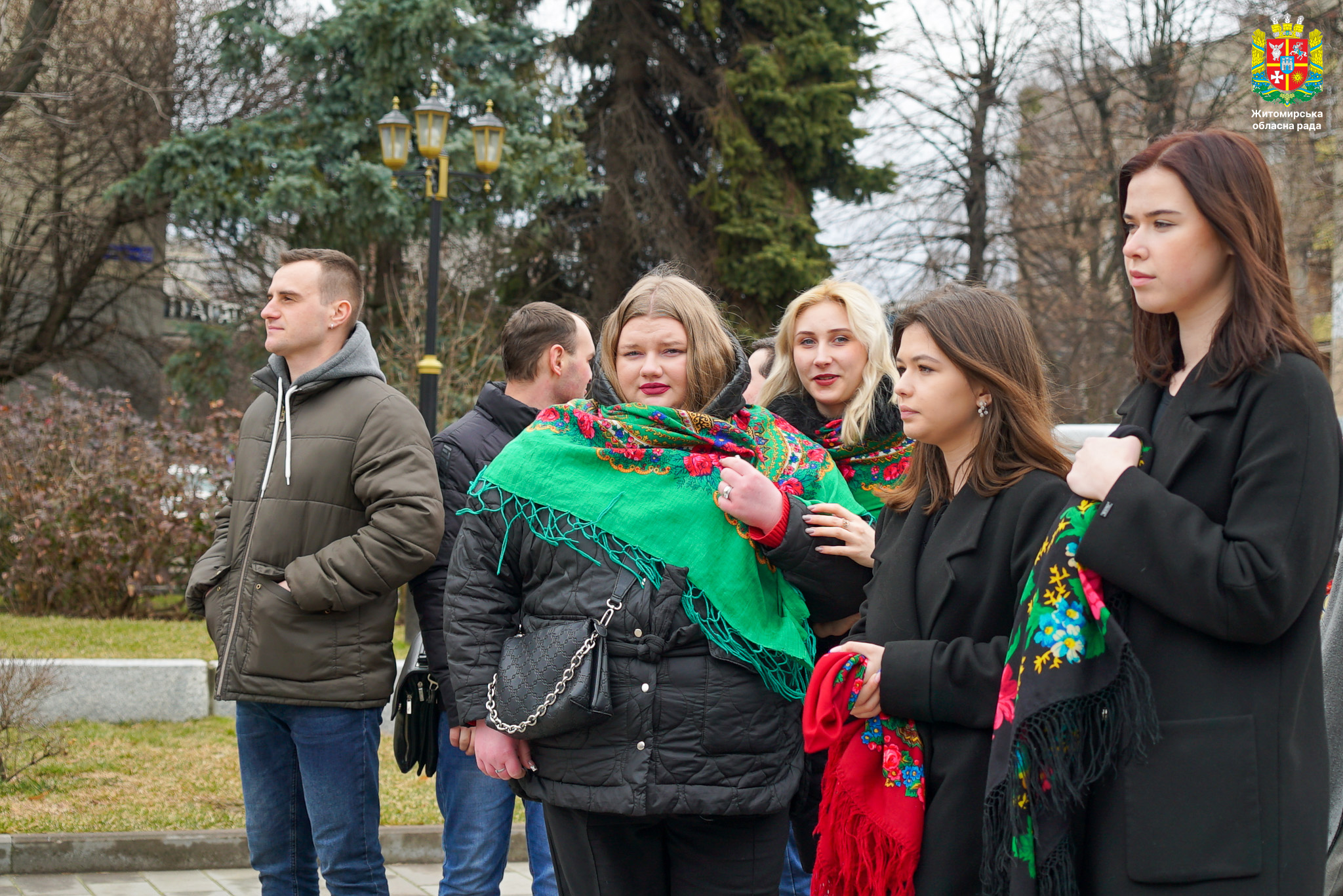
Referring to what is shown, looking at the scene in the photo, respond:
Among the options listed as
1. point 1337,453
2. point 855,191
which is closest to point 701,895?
point 1337,453

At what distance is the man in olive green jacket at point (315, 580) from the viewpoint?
3607 millimetres

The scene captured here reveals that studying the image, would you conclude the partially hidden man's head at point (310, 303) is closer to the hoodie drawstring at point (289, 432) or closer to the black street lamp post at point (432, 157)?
the hoodie drawstring at point (289, 432)

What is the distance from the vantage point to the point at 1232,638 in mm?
1932

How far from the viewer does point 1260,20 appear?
15.8 meters

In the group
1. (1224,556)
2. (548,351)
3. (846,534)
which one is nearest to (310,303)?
(548,351)

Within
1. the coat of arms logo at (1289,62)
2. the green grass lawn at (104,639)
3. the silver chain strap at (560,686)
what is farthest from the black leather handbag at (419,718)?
the coat of arms logo at (1289,62)

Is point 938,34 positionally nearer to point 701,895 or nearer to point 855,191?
point 855,191

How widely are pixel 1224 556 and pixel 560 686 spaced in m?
1.45

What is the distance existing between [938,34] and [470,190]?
10.1 m

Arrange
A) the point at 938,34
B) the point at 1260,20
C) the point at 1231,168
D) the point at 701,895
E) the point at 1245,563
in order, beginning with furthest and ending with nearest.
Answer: the point at 938,34 → the point at 1260,20 → the point at 701,895 → the point at 1231,168 → the point at 1245,563

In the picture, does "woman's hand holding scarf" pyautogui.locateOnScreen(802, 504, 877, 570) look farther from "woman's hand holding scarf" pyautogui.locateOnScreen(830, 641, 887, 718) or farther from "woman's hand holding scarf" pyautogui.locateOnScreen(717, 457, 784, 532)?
"woman's hand holding scarf" pyautogui.locateOnScreen(830, 641, 887, 718)

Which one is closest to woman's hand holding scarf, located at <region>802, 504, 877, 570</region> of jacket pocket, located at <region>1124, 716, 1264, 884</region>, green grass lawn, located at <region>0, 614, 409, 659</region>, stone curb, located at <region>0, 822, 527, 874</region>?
jacket pocket, located at <region>1124, 716, 1264, 884</region>

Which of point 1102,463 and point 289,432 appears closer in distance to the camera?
point 1102,463

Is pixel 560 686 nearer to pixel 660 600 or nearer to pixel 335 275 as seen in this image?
pixel 660 600
